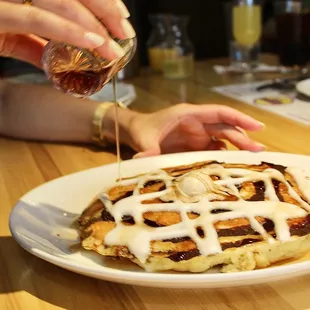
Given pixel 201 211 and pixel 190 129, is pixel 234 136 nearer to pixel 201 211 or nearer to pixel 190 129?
pixel 190 129

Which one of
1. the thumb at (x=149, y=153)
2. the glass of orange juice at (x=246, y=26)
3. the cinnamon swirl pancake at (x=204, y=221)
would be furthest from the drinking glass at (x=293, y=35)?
the cinnamon swirl pancake at (x=204, y=221)

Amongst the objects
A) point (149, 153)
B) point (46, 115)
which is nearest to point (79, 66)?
point (149, 153)

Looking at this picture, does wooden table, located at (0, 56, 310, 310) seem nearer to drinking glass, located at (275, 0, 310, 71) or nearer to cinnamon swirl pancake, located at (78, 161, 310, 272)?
cinnamon swirl pancake, located at (78, 161, 310, 272)

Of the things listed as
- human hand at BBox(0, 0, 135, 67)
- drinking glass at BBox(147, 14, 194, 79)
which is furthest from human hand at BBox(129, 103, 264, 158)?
drinking glass at BBox(147, 14, 194, 79)

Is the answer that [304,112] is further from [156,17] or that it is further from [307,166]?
[156,17]

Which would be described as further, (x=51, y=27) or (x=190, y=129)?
(x=190, y=129)

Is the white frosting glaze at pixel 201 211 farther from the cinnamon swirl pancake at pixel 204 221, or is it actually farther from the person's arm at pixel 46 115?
the person's arm at pixel 46 115
